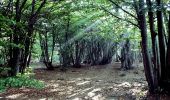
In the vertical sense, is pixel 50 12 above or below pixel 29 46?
above

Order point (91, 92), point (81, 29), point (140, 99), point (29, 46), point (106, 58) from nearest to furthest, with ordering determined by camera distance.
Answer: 1. point (140, 99)
2. point (91, 92)
3. point (29, 46)
4. point (81, 29)
5. point (106, 58)

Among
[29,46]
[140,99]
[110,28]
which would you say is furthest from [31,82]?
[110,28]

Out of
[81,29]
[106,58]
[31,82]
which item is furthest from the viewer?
[106,58]

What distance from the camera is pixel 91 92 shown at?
13406mm

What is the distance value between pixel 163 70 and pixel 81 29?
44.6 feet

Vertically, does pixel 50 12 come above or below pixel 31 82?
above

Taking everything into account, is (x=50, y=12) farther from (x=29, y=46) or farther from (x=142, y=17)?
(x=142, y=17)

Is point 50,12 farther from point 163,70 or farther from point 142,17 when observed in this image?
point 163,70

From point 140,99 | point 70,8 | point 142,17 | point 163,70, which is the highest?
point 70,8

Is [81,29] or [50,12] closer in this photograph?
[50,12]

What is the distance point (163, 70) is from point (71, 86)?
17.1 ft

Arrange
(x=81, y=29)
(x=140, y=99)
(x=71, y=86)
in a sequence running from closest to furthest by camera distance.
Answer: (x=140, y=99) → (x=71, y=86) → (x=81, y=29)

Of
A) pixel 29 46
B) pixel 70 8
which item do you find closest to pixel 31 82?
pixel 70 8

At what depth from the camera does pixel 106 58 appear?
30.7 m
